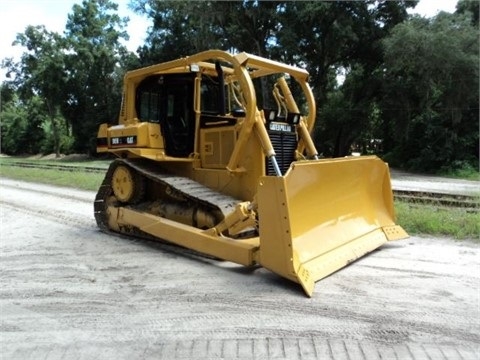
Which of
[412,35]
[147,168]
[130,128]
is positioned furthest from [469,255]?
[412,35]

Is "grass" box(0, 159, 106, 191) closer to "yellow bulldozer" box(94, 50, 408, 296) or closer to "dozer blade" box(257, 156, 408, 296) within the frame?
"yellow bulldozer" box(94, 50, 408, 296)

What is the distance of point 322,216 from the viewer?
5566 millimetres

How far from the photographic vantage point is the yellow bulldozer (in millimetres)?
5070

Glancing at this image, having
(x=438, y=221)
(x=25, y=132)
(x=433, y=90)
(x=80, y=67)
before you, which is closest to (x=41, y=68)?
(x=80, y=67)

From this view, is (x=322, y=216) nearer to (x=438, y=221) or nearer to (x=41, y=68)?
(x=438, y=221)

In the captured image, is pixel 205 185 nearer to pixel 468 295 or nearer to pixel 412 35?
pixel 468 295

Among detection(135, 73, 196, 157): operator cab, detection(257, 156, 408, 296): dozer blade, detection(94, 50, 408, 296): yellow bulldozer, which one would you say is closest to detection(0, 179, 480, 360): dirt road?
detection(257, 156, 408, 296): dozer blade

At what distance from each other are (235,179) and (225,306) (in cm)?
217

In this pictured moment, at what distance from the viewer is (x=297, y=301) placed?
14.4ft

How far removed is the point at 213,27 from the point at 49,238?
2028 centimetres

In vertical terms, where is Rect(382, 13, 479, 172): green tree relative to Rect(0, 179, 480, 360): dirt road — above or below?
above

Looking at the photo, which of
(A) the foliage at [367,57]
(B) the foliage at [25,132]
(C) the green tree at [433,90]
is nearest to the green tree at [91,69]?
(A) the foliage at [367,57]

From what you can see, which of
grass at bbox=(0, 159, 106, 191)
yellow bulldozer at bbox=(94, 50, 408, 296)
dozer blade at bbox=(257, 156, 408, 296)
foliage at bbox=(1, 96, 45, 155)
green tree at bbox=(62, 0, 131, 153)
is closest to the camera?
dozer blade at bbox=(257, 156, 408, 296)

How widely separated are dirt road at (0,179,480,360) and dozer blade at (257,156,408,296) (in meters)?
0.18
